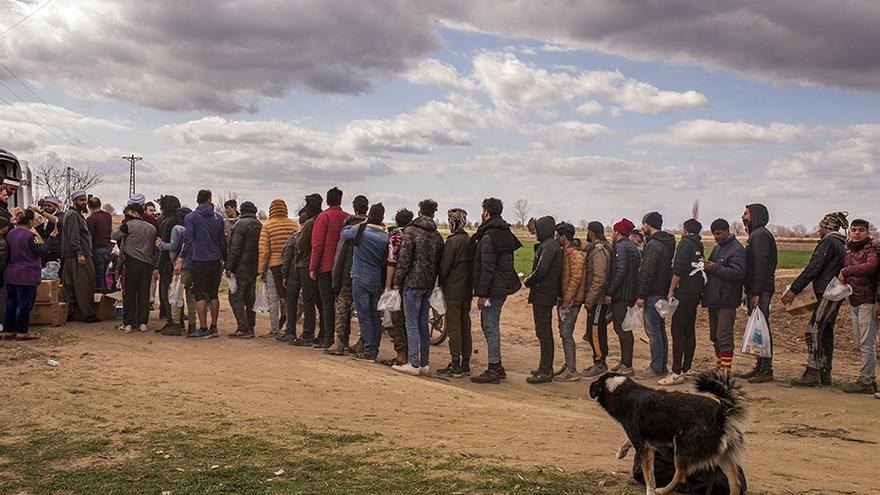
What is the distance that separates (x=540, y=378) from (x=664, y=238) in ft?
8.19

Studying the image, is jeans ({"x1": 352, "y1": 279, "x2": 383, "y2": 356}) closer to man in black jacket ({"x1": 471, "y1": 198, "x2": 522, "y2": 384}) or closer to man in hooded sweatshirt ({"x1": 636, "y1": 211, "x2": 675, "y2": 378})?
man in black jacket ({"x1": 471, "y1": 198, "x2": 522, "y2": 384})

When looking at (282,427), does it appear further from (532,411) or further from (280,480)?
(532,411)

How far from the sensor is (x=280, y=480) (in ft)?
17.3

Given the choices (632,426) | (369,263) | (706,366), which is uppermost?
(369,263)

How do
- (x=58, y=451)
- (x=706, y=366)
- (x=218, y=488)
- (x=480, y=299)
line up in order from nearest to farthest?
(x=218, y=488) < (x=58, y=451) < (x=480, y=299) < (x=706, y=366)

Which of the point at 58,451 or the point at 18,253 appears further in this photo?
the point at 18,253

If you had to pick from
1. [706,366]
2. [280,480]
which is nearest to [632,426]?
[280,480]

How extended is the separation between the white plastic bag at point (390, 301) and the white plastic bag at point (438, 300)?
432 millimetres

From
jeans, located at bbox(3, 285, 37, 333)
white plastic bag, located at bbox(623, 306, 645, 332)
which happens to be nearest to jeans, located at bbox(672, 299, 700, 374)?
white plastic bag, located at bbox(623, 306, 645, 332)

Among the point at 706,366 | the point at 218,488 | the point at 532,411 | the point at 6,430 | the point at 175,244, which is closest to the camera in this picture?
the point at 218,488

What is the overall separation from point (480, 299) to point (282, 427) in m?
3.63

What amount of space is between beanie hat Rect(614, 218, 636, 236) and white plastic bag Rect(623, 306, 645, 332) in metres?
1.06

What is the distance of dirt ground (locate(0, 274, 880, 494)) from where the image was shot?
6.08 meters

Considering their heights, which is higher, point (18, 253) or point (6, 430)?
point (18, 253)
